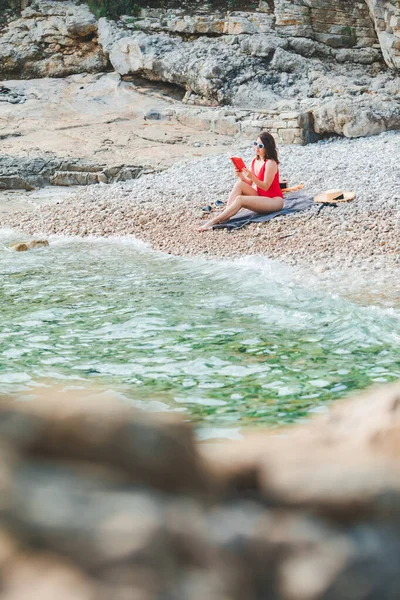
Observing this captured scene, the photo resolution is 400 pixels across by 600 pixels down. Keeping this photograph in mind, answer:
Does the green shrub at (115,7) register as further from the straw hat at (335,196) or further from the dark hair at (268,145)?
the straw hat at (335,196)

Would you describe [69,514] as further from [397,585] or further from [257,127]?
[257,127]

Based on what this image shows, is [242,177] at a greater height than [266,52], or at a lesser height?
lesser

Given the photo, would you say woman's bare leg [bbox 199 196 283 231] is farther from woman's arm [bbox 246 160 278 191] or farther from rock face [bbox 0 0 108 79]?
rock face [bbox 0 0 108 79]

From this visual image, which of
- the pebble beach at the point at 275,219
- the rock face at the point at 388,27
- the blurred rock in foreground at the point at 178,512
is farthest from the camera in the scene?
the rock face at the point at 388,27

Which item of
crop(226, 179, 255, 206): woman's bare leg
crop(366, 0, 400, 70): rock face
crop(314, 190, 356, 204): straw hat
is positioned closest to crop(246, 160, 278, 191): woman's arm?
crop(226, 179, 255, 206): woman's bare leg

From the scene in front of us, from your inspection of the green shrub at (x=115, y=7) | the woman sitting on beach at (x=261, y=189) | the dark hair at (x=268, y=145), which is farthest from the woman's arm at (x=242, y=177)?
the green shrub at (x=115, y=7)

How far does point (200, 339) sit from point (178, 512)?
3.66m

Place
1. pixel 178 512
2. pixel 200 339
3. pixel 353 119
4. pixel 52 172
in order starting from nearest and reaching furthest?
pixel 178 512 < pixel 200 339 < pixel 52 172 < pixel 353 119

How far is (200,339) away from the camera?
4.94m

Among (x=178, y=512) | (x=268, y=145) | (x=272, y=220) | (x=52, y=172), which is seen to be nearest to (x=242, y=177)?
(x=268, y=145)

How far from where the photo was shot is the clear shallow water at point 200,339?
3862mm

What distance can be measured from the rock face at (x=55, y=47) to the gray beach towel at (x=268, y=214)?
1156 centimetres

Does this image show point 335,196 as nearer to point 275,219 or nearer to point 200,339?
point 275,219

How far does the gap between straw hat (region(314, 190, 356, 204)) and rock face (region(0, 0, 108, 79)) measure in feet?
38.7
